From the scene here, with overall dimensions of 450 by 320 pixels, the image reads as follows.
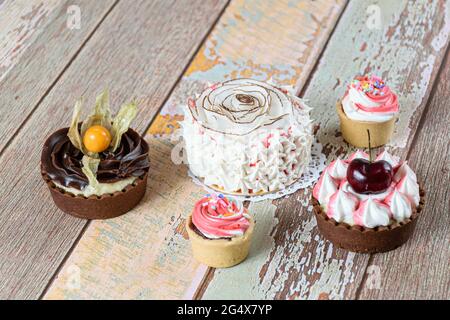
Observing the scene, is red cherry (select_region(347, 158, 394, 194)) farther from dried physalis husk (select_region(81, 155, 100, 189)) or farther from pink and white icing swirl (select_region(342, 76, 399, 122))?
dried physalis husk (select_region(81, 155, 100, 189))

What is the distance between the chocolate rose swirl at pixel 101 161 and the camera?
301 cm

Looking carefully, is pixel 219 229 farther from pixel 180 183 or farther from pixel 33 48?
pixel 33 48

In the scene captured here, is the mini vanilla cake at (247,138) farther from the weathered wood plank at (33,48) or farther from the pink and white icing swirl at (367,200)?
the weathered wood plank at (33,48)

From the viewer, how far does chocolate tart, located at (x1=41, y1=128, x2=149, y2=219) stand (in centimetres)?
302

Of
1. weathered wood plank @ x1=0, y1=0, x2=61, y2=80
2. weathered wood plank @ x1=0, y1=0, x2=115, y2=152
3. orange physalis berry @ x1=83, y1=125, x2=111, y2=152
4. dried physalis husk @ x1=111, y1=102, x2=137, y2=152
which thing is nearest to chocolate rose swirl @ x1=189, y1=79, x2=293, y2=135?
dried physalis husk @ x1=111, y1=102, x2=137, y2=152

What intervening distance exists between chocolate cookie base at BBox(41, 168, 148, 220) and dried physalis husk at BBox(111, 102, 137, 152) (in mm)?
149

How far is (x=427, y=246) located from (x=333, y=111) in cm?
77

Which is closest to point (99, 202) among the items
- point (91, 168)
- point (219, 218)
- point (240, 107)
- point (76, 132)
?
point (91, 168)

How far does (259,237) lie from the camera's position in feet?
9.91

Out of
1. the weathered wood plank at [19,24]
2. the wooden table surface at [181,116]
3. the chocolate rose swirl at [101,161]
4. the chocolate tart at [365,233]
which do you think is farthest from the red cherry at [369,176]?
the weathered wood plank at [19,24]

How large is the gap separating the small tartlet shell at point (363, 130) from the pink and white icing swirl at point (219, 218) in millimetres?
634
